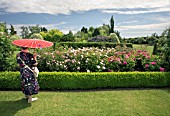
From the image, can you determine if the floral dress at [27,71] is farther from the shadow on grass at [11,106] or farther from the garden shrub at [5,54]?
the garden shrub at [5,54]

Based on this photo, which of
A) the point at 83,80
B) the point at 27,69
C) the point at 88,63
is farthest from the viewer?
the point at 88,63

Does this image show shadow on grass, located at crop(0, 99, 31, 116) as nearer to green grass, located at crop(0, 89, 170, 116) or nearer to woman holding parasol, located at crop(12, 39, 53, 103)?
green grass, located at crop(0, 89, 170, 116)

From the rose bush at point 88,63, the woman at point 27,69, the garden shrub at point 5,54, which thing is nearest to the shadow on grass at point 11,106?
the woman at point 27,69

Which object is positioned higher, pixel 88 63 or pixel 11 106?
pixel 88 63

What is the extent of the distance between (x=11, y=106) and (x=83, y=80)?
6.91 feet

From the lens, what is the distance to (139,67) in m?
7.36

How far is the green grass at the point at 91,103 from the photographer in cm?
427

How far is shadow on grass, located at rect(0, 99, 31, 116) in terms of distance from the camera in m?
4.25

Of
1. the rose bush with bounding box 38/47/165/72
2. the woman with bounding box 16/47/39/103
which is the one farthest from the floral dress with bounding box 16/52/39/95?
the rose bush with bounding box 38/47/165/72

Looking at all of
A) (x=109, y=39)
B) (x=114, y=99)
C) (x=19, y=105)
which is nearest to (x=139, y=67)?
(x=114, y=99)

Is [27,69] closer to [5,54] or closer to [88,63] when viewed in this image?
[5,54]

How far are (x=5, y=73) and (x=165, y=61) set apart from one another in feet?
17.7

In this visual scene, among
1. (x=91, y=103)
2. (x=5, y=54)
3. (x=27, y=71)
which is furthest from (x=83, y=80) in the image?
(x=5, y=54)

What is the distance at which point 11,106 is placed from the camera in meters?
4.55
